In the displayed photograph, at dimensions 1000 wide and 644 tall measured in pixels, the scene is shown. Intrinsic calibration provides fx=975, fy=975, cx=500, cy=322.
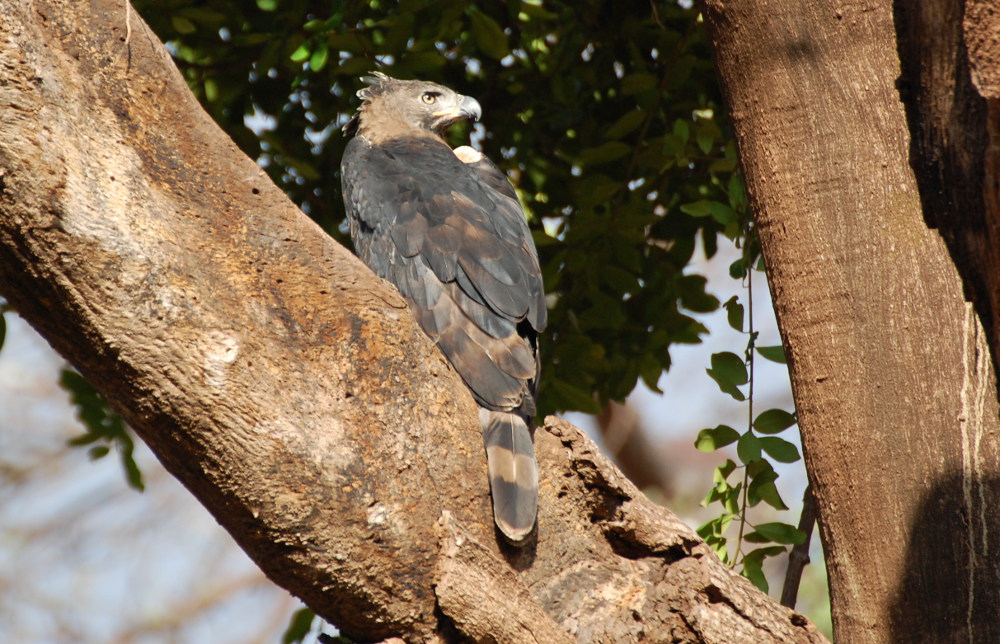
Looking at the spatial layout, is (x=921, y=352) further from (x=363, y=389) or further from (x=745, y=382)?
(x=363, y=389)

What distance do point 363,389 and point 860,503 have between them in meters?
1.19

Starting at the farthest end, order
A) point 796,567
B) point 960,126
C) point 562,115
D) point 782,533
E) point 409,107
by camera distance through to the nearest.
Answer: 1. point 409,107
2. point 562,115
3. point 796,567
4. point 782,533
5. point 960,126

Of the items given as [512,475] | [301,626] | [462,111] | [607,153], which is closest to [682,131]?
[607,153]

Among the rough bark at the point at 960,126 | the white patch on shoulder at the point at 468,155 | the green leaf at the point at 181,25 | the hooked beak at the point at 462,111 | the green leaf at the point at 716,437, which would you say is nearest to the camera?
the rough bark at the point at 960,126

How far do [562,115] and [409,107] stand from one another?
83 centimetres

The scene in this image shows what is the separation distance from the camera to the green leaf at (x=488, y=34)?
3592 millimetres

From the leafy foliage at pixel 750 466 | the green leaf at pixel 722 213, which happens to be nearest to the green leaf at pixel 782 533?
the leafy foliage at pixel 750 466

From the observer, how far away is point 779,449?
2883 millimetres

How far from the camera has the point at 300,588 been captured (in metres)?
2.08

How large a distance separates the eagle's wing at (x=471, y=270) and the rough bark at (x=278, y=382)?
102 millimetres

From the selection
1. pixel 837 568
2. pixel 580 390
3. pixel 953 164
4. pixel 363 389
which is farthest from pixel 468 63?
pixel 953 164

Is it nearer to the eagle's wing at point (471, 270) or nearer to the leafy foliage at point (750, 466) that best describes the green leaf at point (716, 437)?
the leafy foliage at point (750, 466)

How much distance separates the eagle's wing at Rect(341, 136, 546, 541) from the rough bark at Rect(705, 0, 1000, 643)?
76 cm

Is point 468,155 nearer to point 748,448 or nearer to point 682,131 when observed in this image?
point 682,131
